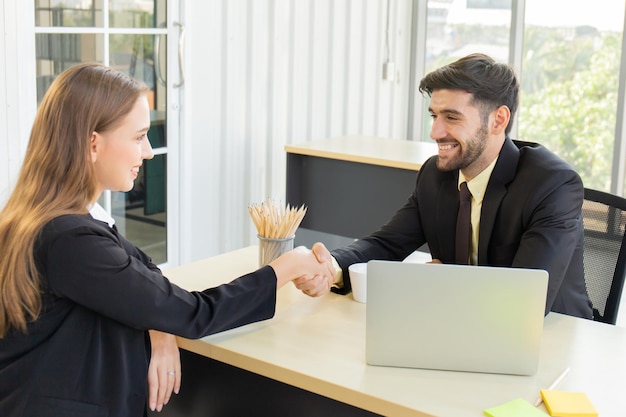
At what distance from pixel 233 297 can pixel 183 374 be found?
1.08 ft

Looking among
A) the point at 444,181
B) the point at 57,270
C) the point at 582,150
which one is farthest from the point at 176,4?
the point at 582,150

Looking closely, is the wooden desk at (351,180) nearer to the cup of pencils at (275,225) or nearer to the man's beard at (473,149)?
the man's beard at (473,149)

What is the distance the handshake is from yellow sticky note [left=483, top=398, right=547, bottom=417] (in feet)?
1.76

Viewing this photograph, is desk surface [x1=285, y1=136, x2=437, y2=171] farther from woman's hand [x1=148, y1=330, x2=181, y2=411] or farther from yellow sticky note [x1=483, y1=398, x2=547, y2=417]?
yellow sticky note [x1=483, y1=398, x2=547, y2=417]

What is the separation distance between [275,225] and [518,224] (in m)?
0.57

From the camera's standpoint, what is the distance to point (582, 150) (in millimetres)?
5062

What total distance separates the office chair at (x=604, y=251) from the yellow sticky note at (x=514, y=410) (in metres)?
0.87

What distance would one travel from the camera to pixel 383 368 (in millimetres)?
1554

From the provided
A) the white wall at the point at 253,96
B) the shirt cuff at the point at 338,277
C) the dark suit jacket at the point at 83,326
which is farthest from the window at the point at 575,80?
the dark suit jacket at the point at 83,326

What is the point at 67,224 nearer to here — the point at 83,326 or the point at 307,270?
the point at 83,326

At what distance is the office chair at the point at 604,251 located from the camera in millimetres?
2146

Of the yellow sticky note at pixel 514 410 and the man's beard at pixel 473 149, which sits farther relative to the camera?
the man's beard at pixel 473 149

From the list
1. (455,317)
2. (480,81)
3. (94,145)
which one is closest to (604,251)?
(480,81)

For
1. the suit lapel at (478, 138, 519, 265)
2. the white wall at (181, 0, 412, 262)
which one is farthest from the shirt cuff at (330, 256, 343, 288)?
the white wall at (181, 0, 412, 262)
